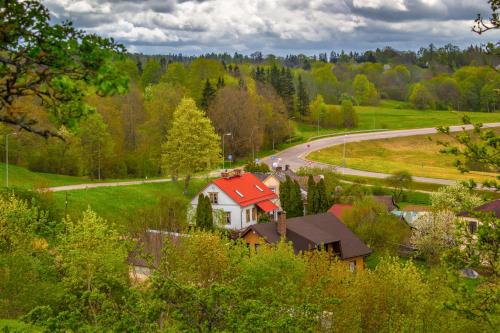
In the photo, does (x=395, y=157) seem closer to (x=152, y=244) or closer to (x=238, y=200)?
(x=238, y=200)

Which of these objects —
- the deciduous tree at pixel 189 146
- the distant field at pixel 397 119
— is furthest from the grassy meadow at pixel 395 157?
the deciduous tree at pixel 189 146

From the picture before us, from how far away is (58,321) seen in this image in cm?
1212

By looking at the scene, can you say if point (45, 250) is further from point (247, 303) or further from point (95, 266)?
point (247, 303)

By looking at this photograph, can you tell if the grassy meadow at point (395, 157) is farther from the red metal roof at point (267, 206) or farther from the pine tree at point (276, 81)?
the red metal roof at point (267, 206)

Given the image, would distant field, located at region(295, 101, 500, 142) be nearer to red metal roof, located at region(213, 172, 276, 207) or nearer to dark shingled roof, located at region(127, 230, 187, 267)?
red metal roof, located at region(213, 172, 276, 207)

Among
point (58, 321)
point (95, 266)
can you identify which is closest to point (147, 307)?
point (58, 321)

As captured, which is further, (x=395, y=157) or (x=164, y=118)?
(x=395, y=157)

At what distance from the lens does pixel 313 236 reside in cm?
4016

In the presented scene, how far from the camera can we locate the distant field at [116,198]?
49.6 meters

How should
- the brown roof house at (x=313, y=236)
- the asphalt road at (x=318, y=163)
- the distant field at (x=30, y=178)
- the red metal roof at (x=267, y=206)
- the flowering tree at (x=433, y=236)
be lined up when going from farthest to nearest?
the asphalt road at (x=318, y=163)
the red metal roof at (x=267, y=206)
the distant field at (x=30, y=178)
the flowering tree at (x=433, y=236)
the brown roof house at (x=313, y=236)

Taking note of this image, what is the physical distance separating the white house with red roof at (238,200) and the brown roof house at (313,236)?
983cm

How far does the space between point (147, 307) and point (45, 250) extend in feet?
36.3

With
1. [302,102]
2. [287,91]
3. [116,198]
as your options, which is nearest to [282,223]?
[116,198]

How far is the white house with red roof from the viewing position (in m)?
51.8
